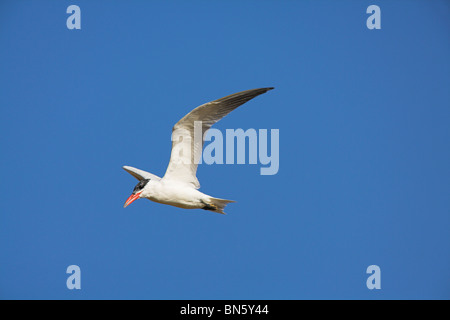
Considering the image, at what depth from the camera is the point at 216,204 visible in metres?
10.1

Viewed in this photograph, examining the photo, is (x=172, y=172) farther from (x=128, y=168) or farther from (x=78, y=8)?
(x=78, y=8)

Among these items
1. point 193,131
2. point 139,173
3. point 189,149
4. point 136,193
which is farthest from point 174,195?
point 139,173

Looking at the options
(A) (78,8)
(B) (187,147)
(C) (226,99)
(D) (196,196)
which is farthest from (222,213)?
(A) (78,8)

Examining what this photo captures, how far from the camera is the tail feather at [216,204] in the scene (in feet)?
33.0

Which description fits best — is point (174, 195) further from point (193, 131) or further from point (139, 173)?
point (139, 173)

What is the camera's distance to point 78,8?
12.5 metres

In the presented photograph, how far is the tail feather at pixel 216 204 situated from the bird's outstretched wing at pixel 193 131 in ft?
1.82

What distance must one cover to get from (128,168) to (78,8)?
3.58m

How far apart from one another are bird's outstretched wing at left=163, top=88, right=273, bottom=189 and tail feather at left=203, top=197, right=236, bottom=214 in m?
0.55

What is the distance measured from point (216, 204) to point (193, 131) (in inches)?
50.5

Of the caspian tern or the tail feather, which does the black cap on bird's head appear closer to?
the caspian tern

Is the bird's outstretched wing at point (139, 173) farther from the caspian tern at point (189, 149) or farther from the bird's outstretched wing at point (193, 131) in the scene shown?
the caspian tern at point (189, 149)

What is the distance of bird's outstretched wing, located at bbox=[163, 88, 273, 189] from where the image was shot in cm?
1002

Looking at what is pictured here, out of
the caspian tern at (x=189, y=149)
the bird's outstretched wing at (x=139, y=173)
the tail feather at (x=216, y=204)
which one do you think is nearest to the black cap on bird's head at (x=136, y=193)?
the caspian tern at (x=189, y=149)
